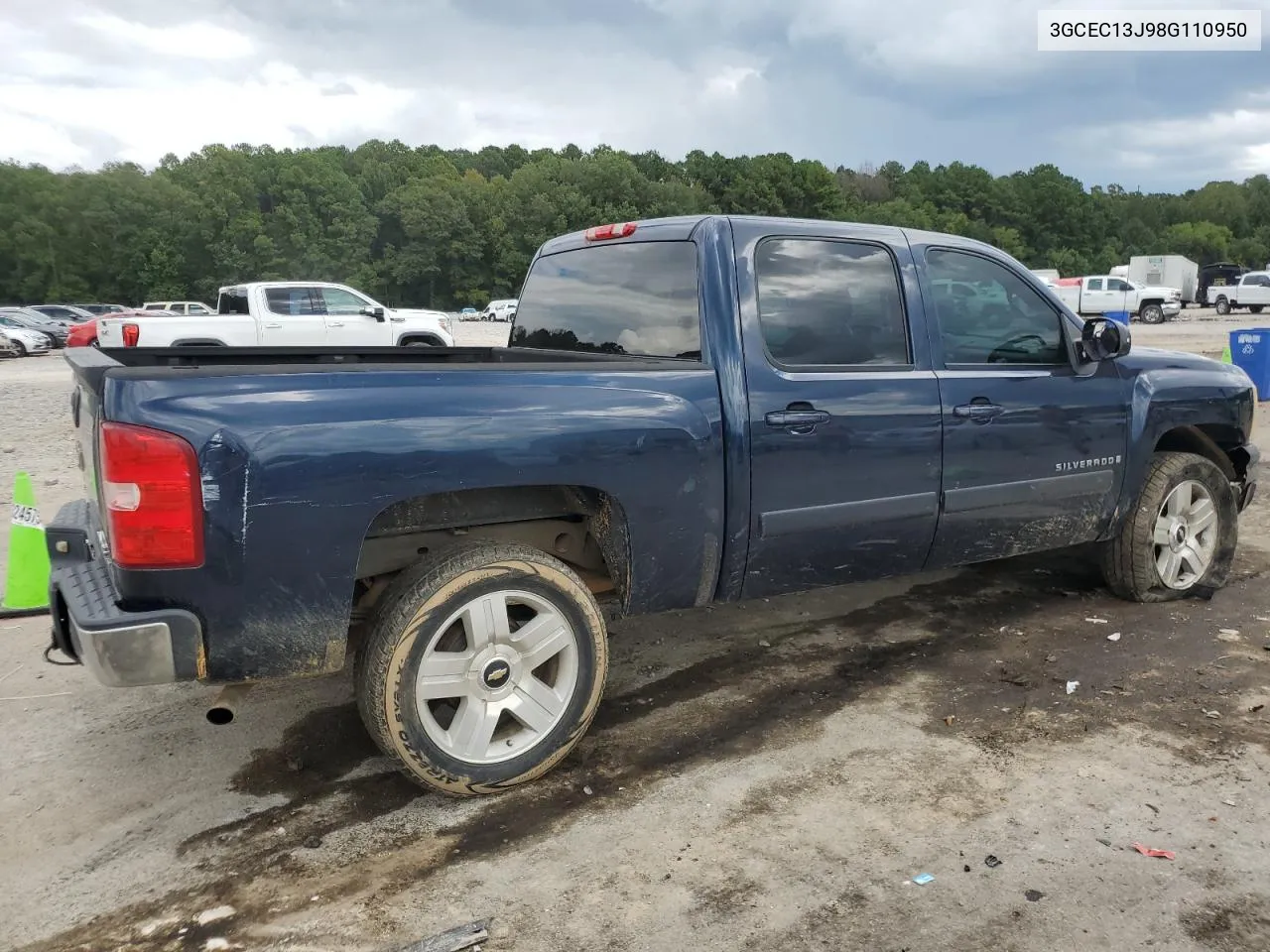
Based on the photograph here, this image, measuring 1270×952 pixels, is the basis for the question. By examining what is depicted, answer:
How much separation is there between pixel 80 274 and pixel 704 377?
87561 mm

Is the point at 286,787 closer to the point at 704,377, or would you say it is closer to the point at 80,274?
the point at 704,377

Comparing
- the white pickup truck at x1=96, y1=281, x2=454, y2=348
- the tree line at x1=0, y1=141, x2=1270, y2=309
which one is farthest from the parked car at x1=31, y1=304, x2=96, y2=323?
the white pickup truck at x1=96, y1=281, x2=454, y2=348

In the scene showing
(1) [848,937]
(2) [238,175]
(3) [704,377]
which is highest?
(2) [238,175]

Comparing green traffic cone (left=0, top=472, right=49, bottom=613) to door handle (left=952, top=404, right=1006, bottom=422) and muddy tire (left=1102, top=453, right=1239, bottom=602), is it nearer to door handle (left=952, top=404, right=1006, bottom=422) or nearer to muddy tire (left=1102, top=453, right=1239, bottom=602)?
door handle (left=952, top=404, right=1006, bottom=422)

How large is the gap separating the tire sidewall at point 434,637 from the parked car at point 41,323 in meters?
34.8

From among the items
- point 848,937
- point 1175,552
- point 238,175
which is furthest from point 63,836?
point 238,175

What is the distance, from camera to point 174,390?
8.25ft

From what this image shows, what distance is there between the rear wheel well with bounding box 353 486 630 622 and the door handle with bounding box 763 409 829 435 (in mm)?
666

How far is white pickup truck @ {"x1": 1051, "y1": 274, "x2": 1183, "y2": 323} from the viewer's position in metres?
37.5

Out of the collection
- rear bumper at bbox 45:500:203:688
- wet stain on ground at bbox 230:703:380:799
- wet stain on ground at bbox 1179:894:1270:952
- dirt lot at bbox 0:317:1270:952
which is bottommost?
wet stain on ground at bbox 1179:894:1270:952

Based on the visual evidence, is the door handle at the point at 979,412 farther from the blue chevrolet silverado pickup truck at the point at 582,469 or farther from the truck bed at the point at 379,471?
the truck bed at the point at 379,471

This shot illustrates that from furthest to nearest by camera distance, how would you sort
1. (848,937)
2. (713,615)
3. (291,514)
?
(713,615) < (291,514) < (848,937)

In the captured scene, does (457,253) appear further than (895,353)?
Yes

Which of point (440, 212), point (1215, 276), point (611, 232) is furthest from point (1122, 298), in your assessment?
point (440, 212)
